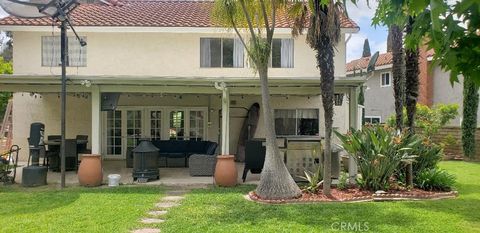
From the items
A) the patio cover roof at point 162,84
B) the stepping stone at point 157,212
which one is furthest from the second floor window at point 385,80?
the stepping stone at point 157,212

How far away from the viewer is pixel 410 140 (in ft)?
37.4

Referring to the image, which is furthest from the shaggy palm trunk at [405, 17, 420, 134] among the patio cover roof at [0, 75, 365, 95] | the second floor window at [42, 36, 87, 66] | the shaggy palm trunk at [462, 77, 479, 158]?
the second floor window at [42, 36, 87, 66]

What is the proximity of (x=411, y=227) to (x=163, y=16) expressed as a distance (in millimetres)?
13748

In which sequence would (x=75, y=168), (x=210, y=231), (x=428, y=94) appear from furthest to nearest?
1. (x=428, y=94)
2. (x=75, y=168)
3. (x=210, y=231)

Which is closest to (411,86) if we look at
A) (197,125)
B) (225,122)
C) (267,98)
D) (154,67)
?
(267,98)

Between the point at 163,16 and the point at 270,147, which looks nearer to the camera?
the point at 270,147

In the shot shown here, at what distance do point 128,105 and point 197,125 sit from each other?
2944 mm

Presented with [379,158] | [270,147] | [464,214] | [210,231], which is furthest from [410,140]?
[210,231]

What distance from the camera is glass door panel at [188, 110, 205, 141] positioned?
1892 centimetres

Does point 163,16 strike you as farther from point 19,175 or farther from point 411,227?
point 411,227

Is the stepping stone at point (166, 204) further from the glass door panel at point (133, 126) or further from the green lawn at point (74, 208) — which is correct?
the glass door panel at point (133, 126)

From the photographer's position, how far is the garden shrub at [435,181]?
11445 mm

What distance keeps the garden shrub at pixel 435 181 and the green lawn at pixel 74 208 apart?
660 centimetres

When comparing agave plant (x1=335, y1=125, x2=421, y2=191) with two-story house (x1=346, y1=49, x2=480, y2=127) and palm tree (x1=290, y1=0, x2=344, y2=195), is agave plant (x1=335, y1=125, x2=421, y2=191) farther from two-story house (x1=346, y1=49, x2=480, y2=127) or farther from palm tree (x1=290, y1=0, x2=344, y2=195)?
two-story house (x1=346, y1=49, x2=480, y2=127)
